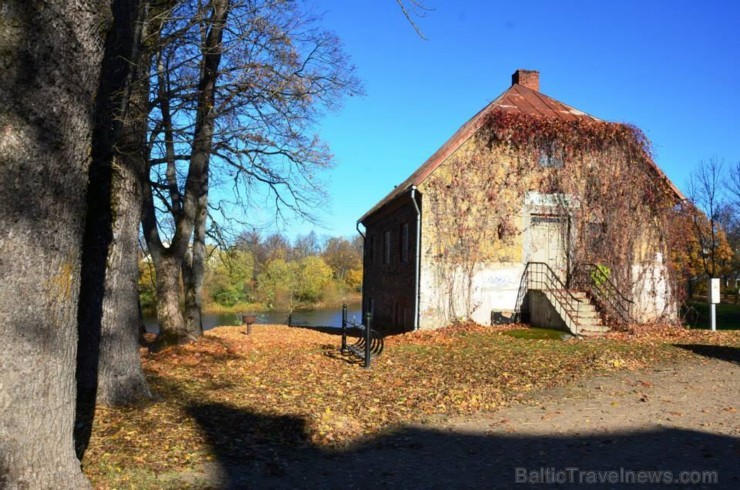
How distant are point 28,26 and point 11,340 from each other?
1946mm

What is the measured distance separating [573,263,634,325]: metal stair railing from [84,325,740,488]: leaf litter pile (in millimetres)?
2423

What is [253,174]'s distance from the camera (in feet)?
49.0

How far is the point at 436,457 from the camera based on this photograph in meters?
5.88

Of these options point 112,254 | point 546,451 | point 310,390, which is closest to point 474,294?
point 310,390

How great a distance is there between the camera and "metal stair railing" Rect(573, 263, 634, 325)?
1702 centimetres

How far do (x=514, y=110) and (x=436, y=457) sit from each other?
551 inches

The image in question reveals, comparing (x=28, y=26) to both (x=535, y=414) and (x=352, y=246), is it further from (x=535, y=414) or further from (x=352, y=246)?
(x=352, y=246)

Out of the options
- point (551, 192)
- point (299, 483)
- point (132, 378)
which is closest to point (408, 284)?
point (551, 192)

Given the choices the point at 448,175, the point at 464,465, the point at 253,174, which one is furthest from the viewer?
the point at 448,175

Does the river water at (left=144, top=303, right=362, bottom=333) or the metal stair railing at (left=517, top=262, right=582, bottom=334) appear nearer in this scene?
the metal stair railing at (left=517, top=262, right=582, bottom=334)

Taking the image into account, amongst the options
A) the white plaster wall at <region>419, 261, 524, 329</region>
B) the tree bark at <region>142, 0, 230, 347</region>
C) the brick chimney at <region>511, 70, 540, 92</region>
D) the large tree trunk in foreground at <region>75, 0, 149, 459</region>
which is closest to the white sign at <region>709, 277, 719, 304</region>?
the white plaster wall at <region>419, 261, 524, 329</region>

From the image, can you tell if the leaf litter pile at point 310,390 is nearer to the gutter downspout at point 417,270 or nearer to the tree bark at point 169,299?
the tree bark at point 169,299

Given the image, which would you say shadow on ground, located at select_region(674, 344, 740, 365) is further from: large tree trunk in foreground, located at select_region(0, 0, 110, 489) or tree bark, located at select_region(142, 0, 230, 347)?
large tree trunk in foreground, located at select_region(0, 0, 110, 489)

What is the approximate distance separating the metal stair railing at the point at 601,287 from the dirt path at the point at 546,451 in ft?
29.0
